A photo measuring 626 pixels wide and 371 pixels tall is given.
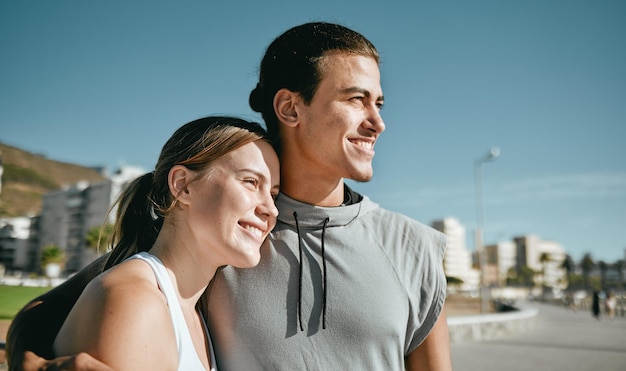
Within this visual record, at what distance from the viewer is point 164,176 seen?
215cm

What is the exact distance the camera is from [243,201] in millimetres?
1918

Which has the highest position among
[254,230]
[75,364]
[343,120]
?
[343,120]

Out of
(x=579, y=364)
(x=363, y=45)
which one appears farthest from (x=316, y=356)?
(x=579, y=364)

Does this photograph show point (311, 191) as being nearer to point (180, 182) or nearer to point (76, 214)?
point (180, 182)

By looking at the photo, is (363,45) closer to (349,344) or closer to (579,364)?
(349,344)

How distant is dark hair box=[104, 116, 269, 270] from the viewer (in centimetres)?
202

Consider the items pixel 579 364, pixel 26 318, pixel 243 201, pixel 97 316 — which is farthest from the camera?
pixel 579 364

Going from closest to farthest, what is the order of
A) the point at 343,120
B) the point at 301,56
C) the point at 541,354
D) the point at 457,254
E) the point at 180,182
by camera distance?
the point at 180,182 → the point at 343,120 → the point at 301,56 → the point at 541,354 → the point at 457,254

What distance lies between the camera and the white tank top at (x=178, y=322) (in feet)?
5.44

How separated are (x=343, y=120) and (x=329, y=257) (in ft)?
1.91

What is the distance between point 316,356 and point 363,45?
135cm

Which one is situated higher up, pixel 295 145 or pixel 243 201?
pixel 295 145

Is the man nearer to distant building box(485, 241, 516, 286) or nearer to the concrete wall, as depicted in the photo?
the concrete wall

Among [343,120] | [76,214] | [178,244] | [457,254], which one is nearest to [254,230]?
[178,244]
